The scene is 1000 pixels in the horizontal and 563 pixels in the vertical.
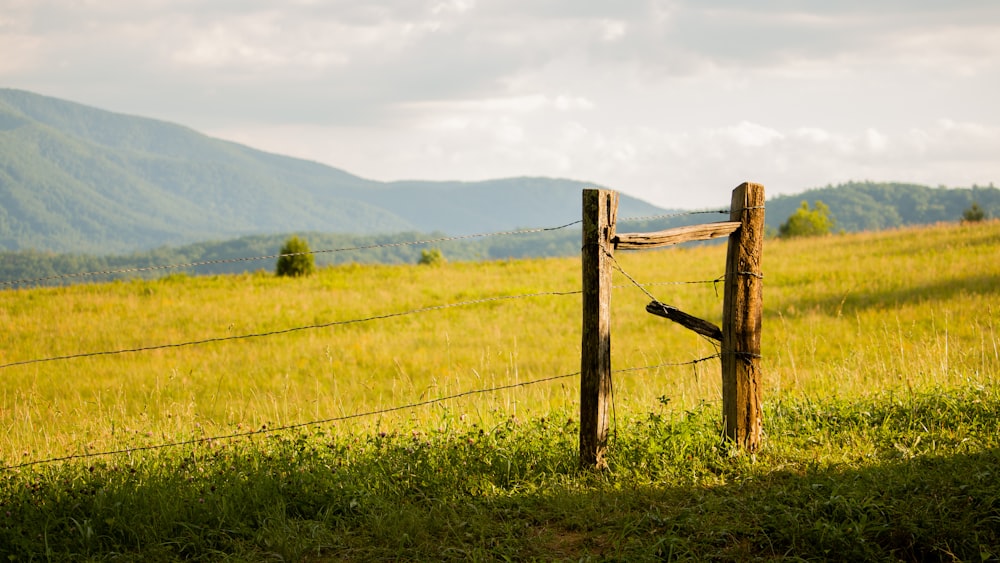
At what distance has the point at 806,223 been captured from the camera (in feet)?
304

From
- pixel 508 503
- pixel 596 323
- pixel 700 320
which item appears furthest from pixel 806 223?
pixel 508 503

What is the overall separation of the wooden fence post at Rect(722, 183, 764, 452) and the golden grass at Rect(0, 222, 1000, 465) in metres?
1.03

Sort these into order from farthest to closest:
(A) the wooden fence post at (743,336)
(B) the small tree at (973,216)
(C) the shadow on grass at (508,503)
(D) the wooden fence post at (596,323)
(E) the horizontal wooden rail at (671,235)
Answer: (B) the small tree at (973,216)
(A) the wooden fence post at (743,336)
(E) the horizontal wooden rail at (671,235)
(D) the wooden fence post at (596,323)
(C) the shadow on grass at (508,503)

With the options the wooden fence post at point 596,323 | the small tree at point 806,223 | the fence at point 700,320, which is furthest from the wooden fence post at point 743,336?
the small tree at point 806,223

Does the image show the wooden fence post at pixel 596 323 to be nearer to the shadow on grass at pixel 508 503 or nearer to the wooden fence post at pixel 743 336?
the shadow on grass at pixel 508 503

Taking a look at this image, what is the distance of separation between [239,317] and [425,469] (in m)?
16.7

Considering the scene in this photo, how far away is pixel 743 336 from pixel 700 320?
0.41 m

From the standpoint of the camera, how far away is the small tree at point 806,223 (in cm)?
8163

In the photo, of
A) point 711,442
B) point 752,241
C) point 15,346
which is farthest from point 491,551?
point 15,346

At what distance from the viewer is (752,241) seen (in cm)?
688

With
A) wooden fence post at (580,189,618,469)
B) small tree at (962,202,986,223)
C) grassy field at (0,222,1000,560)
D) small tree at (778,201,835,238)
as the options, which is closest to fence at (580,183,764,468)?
wooden fence post at (580,189,618,469)

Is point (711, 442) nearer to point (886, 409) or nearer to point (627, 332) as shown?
point (886, 409)

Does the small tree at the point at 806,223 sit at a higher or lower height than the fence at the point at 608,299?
higher

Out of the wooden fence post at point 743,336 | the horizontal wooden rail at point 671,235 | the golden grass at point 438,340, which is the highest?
the horizontal wooden rail at point 671,235
